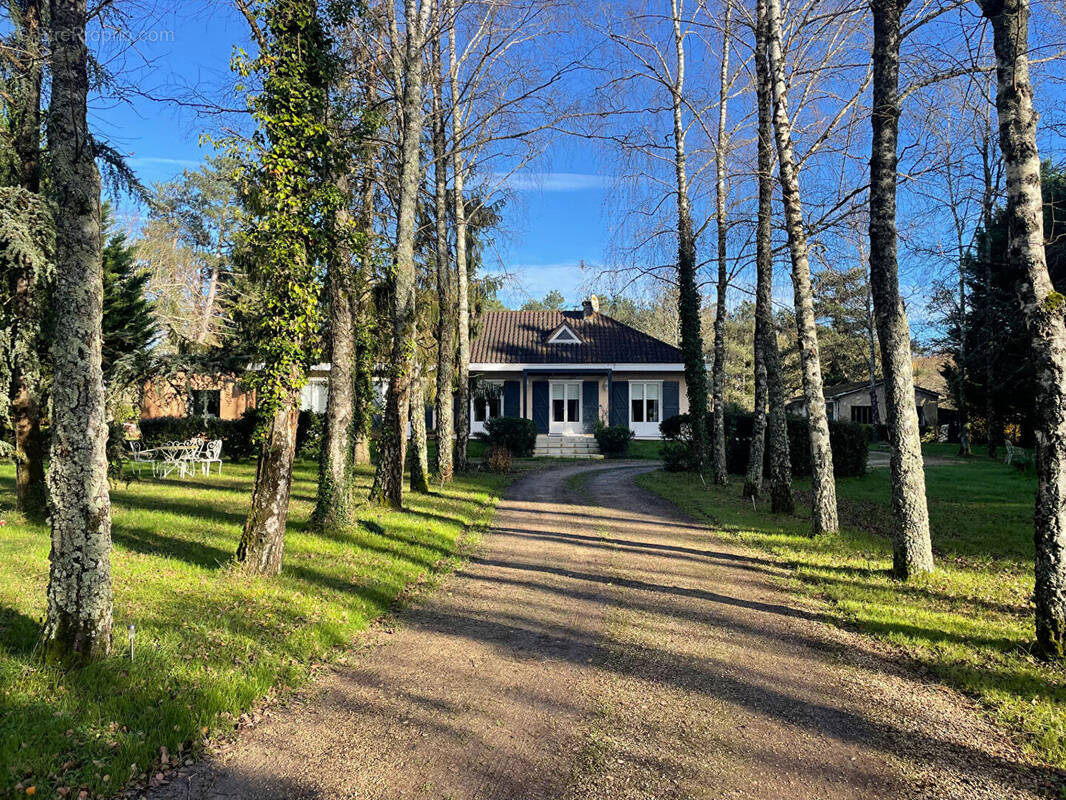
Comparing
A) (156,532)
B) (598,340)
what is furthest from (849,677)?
(598,340)

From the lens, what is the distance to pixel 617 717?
355 centimetres

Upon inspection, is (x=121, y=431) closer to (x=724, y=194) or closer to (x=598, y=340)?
(x=724, y=194)

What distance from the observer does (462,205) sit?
1588cm

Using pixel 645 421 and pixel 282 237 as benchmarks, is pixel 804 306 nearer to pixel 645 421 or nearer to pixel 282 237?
pixel 282 237

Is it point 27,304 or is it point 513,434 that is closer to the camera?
point 27,304

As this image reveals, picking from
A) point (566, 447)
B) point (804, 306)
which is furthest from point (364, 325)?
point (566, 447)

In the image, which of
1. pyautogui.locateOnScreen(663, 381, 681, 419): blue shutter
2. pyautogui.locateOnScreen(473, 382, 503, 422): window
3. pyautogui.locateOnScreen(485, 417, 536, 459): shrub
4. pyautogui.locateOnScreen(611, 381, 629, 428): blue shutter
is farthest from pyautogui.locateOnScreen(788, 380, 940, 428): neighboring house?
pyautogui.locateOnScreen(485, 417, 536, 459): shrub

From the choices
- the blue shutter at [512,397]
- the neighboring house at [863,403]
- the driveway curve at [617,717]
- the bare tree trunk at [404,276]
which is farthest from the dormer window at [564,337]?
the driveway curve at [617,717]

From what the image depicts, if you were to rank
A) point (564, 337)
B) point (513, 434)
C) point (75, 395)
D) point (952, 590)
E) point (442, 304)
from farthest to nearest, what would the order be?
1. point (564, 337)
2. point (513, 434)
3. point (442, 304)
4. point (952, 590)
5. point (75, 395)

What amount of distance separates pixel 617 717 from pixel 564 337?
26804 millimetres

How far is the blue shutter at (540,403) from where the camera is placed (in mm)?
28594

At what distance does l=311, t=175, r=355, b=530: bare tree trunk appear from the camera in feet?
27.2

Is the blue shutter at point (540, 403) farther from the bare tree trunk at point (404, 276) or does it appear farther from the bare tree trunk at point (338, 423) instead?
the bare tree trunk at point (338, 423)

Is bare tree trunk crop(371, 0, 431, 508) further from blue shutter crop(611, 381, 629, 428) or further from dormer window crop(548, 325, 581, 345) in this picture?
dormer window crop(548, 325, 581, 345)
